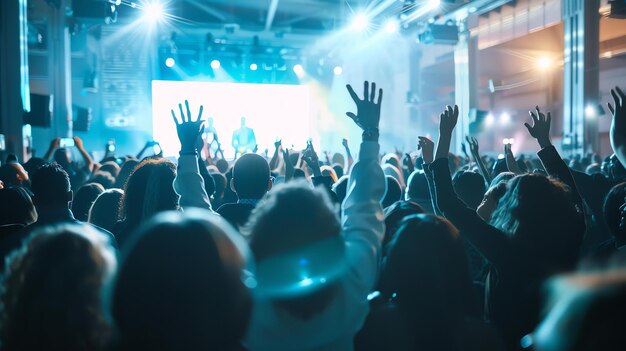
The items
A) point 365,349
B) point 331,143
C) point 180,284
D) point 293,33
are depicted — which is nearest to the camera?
point 180,284

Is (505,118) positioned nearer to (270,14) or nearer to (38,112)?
(270,14)

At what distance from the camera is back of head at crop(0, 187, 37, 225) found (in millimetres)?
2699

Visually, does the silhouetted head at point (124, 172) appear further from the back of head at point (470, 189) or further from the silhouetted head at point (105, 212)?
the back of head at point (470, 189)

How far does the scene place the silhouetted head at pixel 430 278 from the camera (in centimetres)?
159

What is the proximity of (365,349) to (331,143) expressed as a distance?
19226 mm

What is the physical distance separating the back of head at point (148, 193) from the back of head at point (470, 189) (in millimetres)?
1981

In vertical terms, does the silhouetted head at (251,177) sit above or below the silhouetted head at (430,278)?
above

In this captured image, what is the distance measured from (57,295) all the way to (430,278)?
3.59 ft

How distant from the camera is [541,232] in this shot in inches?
74.1

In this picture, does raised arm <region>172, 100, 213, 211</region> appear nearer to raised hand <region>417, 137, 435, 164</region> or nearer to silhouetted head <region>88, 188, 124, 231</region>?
silhouetted head <region>88, 188, 124, 231</region>

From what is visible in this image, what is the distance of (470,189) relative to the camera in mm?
3439

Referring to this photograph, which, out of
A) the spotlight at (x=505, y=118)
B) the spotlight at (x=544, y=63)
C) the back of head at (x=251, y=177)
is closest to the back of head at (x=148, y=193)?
the back of head at (x=251, y=177)

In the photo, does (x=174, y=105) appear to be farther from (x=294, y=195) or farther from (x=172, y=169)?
(x=294, y=195)

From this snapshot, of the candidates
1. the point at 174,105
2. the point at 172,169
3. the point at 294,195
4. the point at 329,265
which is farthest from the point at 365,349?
the point at 174,105
